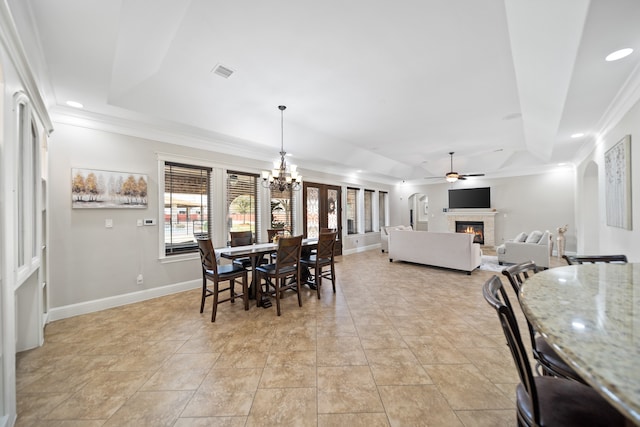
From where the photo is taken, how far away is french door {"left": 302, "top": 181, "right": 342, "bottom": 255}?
657 centimetres

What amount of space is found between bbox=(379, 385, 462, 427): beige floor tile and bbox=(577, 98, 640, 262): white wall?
2633 millimetres

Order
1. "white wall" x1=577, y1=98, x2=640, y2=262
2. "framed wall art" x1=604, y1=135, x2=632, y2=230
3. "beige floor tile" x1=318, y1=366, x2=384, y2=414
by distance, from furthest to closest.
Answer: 1. "framed wall art" x1=604, y1=135, x2=632, y2=230
2. "white wall" x1=577, y1=98, x2=640, y2=262
3. "beige floor tile" x1=318, y1=366, x2=384, y2=414

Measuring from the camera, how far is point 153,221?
3830mm

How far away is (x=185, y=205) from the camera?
426 centimetres

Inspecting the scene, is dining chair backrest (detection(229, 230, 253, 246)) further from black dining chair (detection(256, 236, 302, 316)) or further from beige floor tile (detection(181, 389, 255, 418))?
beige floor tile (detection(181, 389, 255, 418))

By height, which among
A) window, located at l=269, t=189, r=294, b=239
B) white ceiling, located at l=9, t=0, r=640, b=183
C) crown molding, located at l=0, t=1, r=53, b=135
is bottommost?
window, located at l=269, t=189, r=294, b=239

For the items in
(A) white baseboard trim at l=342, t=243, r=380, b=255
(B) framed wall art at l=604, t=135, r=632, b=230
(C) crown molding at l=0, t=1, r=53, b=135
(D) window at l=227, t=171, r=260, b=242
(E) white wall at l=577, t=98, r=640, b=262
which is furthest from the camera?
(A) white baseboard trim at l=342, t=243, r=380, b=255

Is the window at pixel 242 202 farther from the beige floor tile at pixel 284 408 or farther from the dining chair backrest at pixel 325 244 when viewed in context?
the beige floor tile at pixel 284 408

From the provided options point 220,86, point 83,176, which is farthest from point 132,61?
point 83,176

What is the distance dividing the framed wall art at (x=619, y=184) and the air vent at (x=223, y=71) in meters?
4.41

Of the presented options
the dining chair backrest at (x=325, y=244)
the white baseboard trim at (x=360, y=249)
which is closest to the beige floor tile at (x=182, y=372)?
the dining chair backrest at (x=325, y=244)

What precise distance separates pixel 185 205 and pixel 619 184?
19.5 feet


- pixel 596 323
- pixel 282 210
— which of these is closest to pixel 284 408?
pixel 596 323

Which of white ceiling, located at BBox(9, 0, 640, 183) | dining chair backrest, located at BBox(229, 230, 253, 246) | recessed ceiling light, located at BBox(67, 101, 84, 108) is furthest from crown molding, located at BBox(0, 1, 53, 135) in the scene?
dining chair backrest, located at BBox(229, 230, 253, 246)
